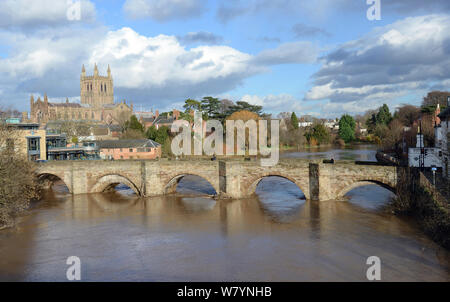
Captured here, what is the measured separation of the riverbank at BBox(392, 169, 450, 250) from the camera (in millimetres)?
21500

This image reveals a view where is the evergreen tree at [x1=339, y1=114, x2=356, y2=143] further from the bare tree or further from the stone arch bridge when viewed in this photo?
the bare tree

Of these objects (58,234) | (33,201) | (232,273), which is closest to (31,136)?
(33,201)

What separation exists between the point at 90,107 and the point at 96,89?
17.0 m

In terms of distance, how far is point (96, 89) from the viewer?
537 feet

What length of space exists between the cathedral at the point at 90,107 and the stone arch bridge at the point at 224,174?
292ft

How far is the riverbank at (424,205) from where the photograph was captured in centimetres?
2150

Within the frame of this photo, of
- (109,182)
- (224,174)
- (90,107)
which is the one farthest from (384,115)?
(90,107)

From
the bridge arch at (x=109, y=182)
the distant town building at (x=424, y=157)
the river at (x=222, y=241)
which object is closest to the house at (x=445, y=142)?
the distant town building at (x=424, y=157)

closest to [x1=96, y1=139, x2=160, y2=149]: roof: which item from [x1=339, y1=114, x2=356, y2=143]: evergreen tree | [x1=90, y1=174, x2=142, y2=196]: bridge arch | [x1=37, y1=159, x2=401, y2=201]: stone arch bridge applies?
[x1=37, y1=159, x2=401, y2=201]: stone arch bridge

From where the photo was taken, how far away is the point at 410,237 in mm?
24578

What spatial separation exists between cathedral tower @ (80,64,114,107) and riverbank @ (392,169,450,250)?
15154 centimetres

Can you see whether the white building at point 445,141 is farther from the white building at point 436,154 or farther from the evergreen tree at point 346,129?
the evergreen tree at point 346,129

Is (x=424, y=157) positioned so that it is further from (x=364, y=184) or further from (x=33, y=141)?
(x=33, y=141)
